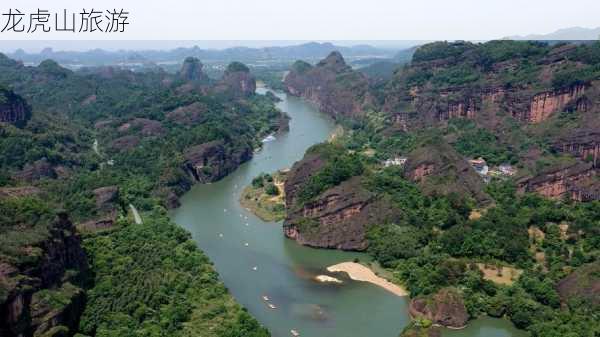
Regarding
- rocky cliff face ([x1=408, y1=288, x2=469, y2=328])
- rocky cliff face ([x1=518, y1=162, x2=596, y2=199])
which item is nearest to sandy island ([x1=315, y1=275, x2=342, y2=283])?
rocky cliff face ([x1=408, y1=288, x2=469, y2=328])

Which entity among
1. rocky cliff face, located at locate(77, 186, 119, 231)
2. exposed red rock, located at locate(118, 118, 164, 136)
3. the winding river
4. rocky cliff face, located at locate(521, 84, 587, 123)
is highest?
rocky cliff face, located at locate(521, 84, 587, 123)

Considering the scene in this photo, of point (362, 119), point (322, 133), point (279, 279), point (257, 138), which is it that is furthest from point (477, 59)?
point (279, 279)

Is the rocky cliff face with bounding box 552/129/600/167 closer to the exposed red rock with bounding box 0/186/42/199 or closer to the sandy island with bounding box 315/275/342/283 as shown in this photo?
the sandy island with bounding box 315/275/342/283

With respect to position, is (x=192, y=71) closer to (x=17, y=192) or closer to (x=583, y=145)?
(x=583, y=145)

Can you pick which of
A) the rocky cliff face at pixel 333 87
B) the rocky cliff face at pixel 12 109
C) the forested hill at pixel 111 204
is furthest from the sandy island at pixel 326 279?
the rocky cliff face at pixel 333 87

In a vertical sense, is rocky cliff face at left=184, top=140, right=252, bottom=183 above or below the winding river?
above

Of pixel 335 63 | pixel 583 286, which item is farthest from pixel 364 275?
pixel 335 63
